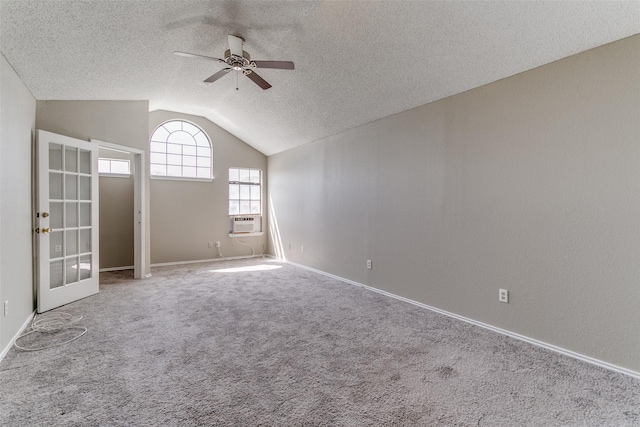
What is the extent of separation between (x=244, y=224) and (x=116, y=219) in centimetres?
246

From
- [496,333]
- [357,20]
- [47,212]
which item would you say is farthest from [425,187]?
[47,212]

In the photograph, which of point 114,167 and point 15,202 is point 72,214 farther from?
point 114,167

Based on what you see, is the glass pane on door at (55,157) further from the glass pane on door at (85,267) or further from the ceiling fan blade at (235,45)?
the ceiling fan blade at (235,45)

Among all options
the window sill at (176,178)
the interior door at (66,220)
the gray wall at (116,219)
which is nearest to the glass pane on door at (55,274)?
the interior door at (66,220)

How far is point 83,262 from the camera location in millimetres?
3846

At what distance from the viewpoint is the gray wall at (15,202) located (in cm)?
233

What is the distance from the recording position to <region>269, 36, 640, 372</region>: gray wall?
2.11m

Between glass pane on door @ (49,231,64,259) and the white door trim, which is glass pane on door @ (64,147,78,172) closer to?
glass pane on door @ (49,231,64,259)

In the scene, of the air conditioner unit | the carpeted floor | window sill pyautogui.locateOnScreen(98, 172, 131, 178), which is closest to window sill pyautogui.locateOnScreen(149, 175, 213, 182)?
window sill pyautogui.locateOnScreen(98, 172, 131, 178)

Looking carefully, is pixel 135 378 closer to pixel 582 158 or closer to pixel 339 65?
pixel 339 65

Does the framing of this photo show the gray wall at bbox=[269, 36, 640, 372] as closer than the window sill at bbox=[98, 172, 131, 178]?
Yes

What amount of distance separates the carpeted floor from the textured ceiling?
2.43 metres

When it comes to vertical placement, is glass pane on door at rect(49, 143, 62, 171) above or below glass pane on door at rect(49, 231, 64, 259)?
above

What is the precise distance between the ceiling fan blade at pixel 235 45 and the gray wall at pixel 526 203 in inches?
79.7
